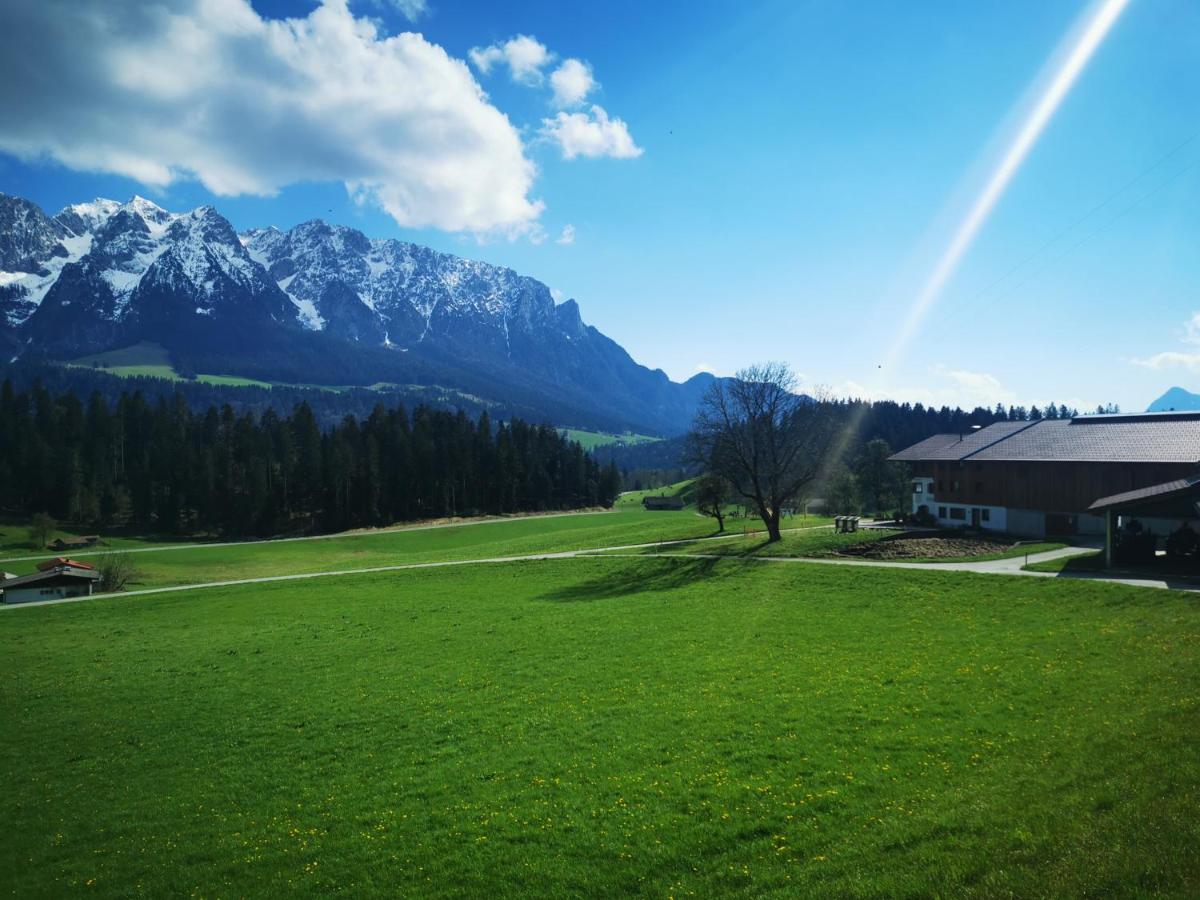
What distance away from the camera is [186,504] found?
354ft

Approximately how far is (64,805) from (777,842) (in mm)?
17075

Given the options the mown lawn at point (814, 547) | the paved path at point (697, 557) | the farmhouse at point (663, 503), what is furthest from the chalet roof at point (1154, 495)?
the farmhouse at point (663, 503)

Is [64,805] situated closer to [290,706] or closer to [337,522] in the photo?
[290,706]

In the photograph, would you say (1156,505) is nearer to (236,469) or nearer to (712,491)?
(712,491)

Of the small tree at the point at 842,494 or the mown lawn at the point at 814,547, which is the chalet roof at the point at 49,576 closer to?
the mown lawn at the point at 814,547

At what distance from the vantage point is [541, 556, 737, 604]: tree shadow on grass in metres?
39.1

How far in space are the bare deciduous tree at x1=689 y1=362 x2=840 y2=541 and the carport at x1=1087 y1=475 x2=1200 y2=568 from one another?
22.2m

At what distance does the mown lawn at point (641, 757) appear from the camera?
1021 cm

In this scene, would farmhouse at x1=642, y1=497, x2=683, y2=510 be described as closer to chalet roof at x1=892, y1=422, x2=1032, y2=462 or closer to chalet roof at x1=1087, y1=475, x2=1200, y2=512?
chalet roof at x1=892, y1=422, x2=1032, y2=462

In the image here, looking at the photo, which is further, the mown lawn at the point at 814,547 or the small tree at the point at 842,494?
the small tree at the point at 842,494

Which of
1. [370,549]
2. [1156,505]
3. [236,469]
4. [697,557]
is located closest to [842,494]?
[697,557]

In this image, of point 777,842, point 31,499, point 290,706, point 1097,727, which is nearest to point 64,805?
point 290,706

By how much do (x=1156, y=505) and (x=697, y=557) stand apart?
93.2 feet

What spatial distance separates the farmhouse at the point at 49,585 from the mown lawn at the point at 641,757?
2659cm
